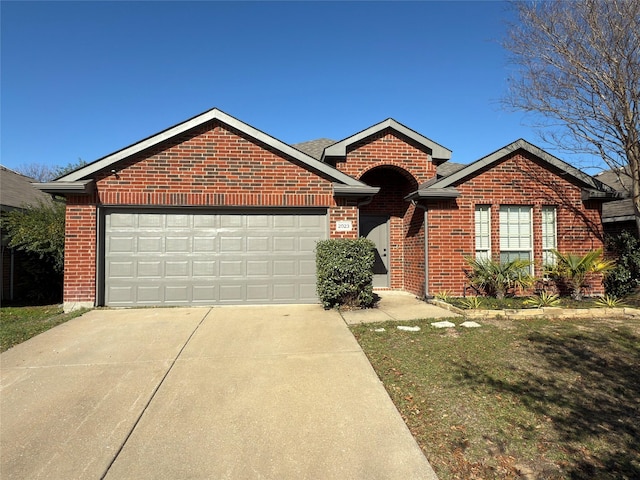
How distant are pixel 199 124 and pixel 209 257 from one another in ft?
10.1

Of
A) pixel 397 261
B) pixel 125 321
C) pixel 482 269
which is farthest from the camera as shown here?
pixel 397 261

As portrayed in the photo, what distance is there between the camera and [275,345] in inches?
222

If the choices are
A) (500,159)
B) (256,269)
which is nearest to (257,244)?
(256,269)

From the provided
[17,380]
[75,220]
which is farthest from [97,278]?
[17,380]

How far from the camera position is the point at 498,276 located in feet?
28.8

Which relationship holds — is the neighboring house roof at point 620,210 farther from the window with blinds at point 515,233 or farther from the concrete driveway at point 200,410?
the concrete driveway at point 200,410

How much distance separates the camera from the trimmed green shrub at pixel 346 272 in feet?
25.6

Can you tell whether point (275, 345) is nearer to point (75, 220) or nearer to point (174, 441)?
point (174, 441)

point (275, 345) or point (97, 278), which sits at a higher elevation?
point (97, 278)

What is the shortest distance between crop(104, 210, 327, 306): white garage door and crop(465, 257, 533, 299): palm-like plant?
12.4ft

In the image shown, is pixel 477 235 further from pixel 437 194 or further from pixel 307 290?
pixel 307 290

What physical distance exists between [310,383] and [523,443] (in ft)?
6.89

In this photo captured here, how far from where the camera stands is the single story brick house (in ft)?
28.1

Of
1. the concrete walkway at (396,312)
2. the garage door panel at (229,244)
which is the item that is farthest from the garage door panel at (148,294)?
the concrete walkway at (396,312)
